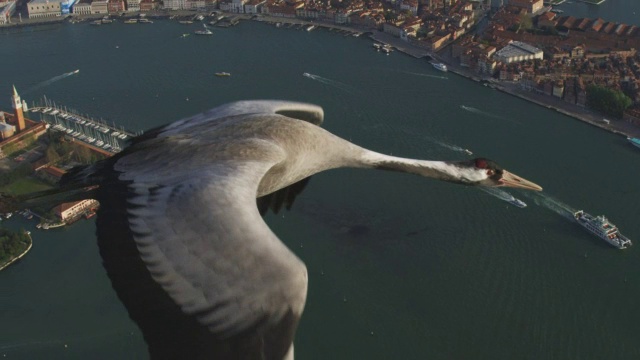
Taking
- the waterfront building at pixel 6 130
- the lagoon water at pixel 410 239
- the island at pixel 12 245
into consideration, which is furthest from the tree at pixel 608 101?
the waterfront building at pixel 6 130

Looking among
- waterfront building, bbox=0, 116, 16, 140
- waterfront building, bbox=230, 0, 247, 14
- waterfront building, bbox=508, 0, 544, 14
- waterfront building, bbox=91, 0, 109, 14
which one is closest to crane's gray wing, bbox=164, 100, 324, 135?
waterfront building, bbox=0, 116, 16, 140

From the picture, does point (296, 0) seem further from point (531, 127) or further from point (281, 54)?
point (531, 127)

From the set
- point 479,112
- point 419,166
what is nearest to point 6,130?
point 479,112

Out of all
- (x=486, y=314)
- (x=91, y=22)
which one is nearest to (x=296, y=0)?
(x=91, y=22)

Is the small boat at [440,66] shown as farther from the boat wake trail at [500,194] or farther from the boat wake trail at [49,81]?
the boat wake trail at [49,81]

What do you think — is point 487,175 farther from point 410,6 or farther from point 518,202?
point 410,6
